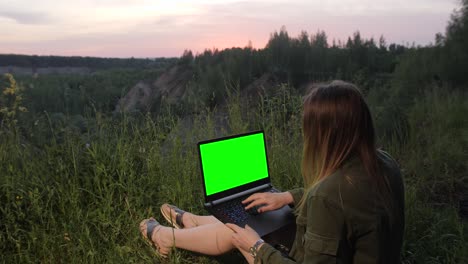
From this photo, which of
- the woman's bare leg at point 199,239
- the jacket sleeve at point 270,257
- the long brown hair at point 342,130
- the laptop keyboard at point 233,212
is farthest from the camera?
the woman's bare leg at point 199,239

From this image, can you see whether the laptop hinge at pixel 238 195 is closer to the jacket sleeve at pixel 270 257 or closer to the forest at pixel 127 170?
the forest at pixel 127 170

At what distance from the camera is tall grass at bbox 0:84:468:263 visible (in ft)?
8.78

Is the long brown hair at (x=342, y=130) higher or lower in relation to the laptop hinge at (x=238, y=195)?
higher

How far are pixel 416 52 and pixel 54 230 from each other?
30.8 feet

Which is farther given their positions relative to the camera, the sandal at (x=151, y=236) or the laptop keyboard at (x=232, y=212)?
the sandal at (x=151, y=236)

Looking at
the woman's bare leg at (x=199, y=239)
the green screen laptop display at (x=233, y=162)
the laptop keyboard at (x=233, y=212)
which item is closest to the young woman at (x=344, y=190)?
the laptop keyboard at (x=233, y=212)

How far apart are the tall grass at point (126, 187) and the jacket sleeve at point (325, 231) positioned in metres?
1.24

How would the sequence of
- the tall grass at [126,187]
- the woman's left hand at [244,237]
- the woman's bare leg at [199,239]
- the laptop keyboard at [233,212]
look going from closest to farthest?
1. the woman's left hand at [244,237]
2. the laptop keyboard at [233,212]
3. the woman's bare leg at [199,239]
4. the tall grass at [126,187]

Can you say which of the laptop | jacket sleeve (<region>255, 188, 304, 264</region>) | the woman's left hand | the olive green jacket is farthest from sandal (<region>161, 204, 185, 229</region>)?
the olive green jacket

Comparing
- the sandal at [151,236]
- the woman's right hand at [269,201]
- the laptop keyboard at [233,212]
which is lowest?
the sandal at [151,236]

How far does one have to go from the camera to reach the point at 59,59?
1336cm

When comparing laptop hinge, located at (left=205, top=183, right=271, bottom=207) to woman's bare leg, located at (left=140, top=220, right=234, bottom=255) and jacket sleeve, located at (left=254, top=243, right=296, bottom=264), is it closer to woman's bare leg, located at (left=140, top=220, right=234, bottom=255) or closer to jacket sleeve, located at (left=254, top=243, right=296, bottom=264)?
woman's bare leg, located at (left=140, top=220, right=234, bottom=255)

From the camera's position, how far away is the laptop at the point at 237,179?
217 centimetres

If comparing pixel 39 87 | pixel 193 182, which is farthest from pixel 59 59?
pixel 193 182
